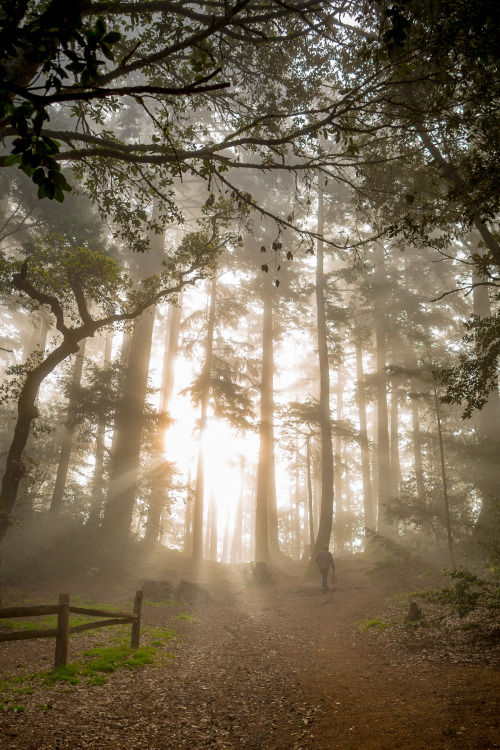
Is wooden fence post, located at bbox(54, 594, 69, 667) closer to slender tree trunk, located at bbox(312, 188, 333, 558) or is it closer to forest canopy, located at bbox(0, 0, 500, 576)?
forest canopy, located at bbox(0, 0, 500, 576)

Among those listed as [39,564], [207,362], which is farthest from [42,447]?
[207,362]

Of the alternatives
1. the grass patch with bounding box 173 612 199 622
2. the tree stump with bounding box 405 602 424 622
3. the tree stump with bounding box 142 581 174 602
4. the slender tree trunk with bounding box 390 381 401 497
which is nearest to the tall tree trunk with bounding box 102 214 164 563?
the tree stump with bounding box 142 581 174 602

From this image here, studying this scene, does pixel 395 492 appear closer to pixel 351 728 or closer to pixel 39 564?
pixel 39 564

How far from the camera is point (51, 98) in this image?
2.02m

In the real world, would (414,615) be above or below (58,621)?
below

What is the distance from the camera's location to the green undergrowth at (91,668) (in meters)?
5.64

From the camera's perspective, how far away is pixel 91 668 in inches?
270

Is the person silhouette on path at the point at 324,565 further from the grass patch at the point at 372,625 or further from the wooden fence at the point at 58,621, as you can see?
the wooden fence at the point at 58,621

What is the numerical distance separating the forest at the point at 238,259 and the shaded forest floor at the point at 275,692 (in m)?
0.31

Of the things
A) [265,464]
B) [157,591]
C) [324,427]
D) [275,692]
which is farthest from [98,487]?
[275,692]

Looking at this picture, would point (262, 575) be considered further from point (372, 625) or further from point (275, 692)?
point (275, 692)

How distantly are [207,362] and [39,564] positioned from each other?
43.2ft

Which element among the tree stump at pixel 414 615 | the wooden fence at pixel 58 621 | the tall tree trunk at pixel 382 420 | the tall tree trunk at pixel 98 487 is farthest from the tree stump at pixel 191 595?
the tall tree trunk at pixel 382 420

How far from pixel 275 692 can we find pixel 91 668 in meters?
3.01
